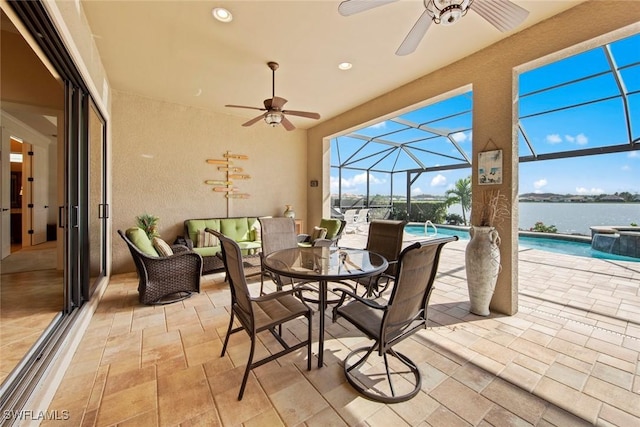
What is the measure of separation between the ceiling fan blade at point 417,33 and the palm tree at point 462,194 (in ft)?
25.7

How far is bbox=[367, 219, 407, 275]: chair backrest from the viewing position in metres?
2.88

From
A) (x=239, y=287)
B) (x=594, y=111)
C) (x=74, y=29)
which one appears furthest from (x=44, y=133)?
(x=594, y=111)

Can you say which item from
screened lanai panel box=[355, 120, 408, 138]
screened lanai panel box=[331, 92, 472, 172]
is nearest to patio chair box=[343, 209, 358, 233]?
screened lanai panel box=[331, 92, 472, 172]

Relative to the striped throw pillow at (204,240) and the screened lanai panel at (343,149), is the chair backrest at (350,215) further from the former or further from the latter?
the striped throw pillow at (204,240)

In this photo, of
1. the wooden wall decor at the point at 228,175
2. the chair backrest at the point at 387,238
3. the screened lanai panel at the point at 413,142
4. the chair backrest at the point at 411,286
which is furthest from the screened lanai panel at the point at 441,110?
the chair backrest at the point at 411,286

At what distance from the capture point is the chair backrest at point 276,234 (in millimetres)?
3314

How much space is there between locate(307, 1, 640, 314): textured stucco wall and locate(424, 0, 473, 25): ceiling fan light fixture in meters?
1.72

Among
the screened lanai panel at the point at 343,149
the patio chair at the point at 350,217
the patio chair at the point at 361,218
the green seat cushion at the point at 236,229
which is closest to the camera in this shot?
the green seat cushion at the point at 236,229

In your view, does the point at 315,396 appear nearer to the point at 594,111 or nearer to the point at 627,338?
the point at 627,338

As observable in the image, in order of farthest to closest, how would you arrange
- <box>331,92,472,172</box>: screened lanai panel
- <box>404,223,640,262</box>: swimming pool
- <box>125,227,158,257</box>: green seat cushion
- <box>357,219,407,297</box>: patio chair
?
1. <box>404,223,640,262</box>: swimming pool
2. <box>331,92,472,172</box>: screened lanai panel
3. <box>125,227,158,257</box>: green seat cushion
4. <box>357,219,407,297</box>: patio chair

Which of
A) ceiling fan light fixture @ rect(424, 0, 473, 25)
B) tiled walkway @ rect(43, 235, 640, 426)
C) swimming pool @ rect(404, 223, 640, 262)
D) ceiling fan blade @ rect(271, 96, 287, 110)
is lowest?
tiled walkway @ rect(43, 235, 640, 426)

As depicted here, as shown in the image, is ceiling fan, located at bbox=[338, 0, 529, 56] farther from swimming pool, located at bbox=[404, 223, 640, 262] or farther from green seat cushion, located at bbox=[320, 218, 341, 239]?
swimming pool, located at bbox=[404, 223, 640, 262]

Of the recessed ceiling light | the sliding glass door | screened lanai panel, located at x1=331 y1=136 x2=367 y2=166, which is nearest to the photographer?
the sliding glass door

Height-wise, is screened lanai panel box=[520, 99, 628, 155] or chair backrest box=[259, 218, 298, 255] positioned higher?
screened lanai panel box=[520, 99, 628, 155]
